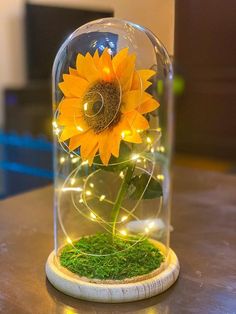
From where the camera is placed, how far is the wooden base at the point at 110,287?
0.64 m

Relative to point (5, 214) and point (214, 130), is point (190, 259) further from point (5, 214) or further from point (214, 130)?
point (214, 130)

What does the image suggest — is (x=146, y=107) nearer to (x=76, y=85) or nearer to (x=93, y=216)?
(x=76, y=85)

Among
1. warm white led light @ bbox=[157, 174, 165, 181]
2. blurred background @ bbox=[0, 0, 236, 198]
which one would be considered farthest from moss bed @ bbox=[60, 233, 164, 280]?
blurred background @ bbox=[0, 0, 236, 198]

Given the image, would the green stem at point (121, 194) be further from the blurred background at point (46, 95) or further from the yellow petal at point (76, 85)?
the blurred background at point (46, 95)

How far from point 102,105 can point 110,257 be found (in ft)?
0.76

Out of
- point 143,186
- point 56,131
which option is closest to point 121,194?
point 143,186

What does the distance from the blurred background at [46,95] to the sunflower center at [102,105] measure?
43.6 inches

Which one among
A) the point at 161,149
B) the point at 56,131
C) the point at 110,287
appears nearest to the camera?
the point at 110,287

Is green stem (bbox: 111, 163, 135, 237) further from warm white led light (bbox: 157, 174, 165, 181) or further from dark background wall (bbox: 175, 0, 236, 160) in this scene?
dark background wall (bbox: 175, 0, 236, 160)

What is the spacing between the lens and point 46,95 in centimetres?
304

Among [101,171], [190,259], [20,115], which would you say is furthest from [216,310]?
[20,115]

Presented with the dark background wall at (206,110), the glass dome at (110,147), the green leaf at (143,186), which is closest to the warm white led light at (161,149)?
the glass dome at (110,147)

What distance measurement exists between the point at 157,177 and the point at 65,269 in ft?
0.78

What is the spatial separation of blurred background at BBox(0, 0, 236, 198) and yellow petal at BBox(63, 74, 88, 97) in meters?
1.10
